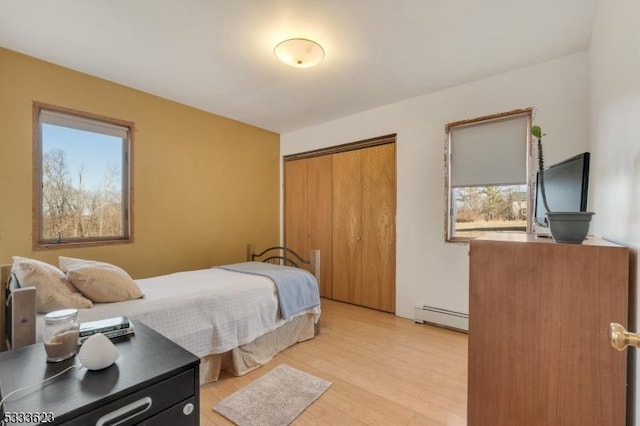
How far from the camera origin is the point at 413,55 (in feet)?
8.10

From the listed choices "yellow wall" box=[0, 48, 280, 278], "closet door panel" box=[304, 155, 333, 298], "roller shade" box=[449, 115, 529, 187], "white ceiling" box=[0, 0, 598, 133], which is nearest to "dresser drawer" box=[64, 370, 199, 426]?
"white ceiling" box=[0, 0, 598, 133]

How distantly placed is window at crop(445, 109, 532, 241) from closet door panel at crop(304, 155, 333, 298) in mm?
1694

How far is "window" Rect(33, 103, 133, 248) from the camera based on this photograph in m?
2.62

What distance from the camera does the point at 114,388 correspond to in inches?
34.6

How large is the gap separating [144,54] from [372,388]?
3.28 metres

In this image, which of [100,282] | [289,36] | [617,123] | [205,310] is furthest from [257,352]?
[617,123]

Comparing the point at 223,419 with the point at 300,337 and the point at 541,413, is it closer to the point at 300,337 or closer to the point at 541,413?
the point at 300,337

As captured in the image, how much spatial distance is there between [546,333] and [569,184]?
74 centimetres

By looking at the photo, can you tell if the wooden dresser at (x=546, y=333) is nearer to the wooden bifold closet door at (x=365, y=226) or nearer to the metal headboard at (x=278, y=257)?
the wooden bifold closet door at (x=365, y=226)

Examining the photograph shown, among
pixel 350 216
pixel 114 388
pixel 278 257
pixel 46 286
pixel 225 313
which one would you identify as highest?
pixel 350 216

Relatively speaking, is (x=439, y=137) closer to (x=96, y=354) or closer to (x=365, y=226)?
(x=365, y=226)

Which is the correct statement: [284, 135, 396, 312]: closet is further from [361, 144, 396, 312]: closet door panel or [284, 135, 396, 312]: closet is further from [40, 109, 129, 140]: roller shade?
[40, 109, 129, 140]: roller shade

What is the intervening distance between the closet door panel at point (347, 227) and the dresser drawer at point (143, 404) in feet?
10.1

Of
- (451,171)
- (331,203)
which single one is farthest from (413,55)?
(331,203)
